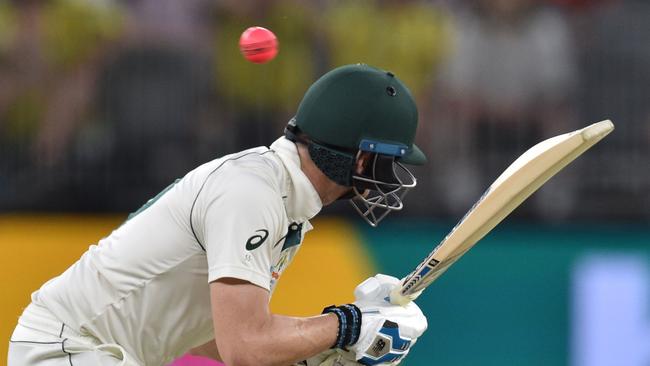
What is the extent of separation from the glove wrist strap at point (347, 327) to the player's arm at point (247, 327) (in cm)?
20

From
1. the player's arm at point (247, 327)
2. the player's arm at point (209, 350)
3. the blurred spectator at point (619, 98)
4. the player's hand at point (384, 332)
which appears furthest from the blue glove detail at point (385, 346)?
the blurred spectator at point (619, 98)

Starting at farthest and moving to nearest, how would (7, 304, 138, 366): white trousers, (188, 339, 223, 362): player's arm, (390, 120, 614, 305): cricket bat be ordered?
(188, 339, 223, 362): player's arm < (390, 120, 614, 305): cricket bat < (7, 304, 138, 366): white trousers

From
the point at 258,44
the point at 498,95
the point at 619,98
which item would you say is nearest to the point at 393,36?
the point at 498,95

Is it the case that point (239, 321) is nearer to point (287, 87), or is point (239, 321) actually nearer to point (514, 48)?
point (287, 87)

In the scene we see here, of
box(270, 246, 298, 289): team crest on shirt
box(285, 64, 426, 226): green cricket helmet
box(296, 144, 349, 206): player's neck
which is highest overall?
box(285, 64, 426, 226): green cricket helmet

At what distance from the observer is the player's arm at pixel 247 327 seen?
405 centimetres

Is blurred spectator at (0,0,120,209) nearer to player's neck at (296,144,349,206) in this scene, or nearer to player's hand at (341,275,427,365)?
player's neck at (296,144,349,206)

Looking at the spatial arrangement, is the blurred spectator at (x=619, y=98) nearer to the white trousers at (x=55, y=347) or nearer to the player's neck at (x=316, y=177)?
the player's neck at (x=316, y=177)

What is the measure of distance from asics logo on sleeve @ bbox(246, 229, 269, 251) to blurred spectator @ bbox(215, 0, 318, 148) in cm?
324

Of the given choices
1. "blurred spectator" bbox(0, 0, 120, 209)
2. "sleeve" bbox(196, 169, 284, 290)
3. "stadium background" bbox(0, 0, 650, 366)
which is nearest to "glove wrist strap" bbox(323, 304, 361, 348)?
"sleeve" bbox(196, 169, 284, 290)

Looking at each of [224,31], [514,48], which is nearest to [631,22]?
[514,48]

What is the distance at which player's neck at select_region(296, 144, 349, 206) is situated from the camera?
445 cm

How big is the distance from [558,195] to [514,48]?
921 millimetres

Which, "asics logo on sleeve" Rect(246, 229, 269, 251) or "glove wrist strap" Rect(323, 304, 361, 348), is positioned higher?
"asics logo on sleeve" Rect(246, 229, 269, 251)
